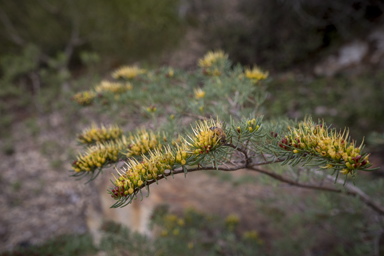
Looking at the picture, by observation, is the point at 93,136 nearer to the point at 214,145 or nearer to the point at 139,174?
the point at 139,174

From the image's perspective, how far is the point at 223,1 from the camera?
7914 millimetres

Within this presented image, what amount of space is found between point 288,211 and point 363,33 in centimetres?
448

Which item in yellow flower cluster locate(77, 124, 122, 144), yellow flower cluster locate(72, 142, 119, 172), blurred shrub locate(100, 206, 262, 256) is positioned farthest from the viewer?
blurred shrub locate(100, 206, 262, 256)

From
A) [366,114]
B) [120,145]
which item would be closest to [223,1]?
[366,114]

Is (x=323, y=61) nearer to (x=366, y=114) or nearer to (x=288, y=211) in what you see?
(x=366, y=114)

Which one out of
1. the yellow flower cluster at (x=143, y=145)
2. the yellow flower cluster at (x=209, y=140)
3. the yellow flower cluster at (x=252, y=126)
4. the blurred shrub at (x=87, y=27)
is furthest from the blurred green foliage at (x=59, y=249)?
the blurred shrub at (x=87, y=27)

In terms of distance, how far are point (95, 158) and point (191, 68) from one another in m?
1.77

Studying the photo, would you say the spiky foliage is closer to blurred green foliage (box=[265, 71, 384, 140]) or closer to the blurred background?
the blurred background

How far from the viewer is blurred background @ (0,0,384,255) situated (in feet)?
7.88

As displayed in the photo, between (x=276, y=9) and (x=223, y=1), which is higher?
(x=223, y=1)

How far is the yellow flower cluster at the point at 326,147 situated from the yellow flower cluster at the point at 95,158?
2.45 feet

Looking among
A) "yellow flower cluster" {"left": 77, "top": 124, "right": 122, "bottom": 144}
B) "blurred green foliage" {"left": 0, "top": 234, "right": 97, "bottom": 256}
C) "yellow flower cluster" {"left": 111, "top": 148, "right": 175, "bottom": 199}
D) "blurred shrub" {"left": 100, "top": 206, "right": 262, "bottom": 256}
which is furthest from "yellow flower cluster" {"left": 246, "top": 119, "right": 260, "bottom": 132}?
"blurred green foliage" {"left": 0, "top": 234, "right": 97, "bottom": 256}

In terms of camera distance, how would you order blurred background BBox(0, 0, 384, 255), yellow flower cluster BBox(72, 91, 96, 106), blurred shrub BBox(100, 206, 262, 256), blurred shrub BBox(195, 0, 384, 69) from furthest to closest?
blurred shrub BBox(195, 0, 384, 69) → blurred background BBox(0, 0, 384, 255) → blurred shrub BBox(100, 206, 262, 256) → yellow flower cluster BBox(72, 91, 96, 106)

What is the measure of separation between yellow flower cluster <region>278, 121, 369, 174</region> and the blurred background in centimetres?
104
